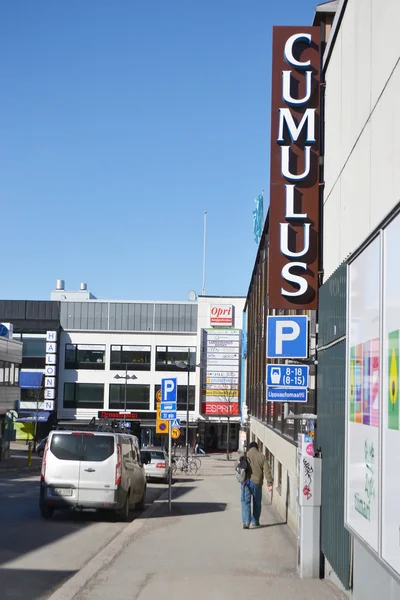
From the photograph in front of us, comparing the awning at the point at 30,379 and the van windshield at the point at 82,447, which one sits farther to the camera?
the awning at the point at 30,379

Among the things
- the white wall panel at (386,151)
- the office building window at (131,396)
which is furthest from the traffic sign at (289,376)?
the office building window at (131,396)

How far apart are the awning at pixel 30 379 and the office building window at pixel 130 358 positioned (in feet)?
21.1

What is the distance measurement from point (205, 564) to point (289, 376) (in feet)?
11.9

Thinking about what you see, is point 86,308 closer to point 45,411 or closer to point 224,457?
point 45,411

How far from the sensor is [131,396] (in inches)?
2842

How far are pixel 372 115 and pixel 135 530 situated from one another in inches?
378

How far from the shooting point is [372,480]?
5.49 meters

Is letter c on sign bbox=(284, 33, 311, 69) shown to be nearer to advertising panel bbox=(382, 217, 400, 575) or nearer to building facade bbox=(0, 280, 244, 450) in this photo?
advertising panel bbox=(382, 217, 400, 575)

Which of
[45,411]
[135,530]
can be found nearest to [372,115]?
[135,530]

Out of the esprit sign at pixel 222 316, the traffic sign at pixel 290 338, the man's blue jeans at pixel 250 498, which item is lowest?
the man's blue jeans at pixel 250 498

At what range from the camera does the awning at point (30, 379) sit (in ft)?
234

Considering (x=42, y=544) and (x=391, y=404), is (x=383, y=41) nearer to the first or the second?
(x=391, y=404)

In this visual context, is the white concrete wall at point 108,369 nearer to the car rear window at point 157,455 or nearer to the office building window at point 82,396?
the office building window at point 82,396

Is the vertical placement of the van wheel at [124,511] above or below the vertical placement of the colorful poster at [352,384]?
below
